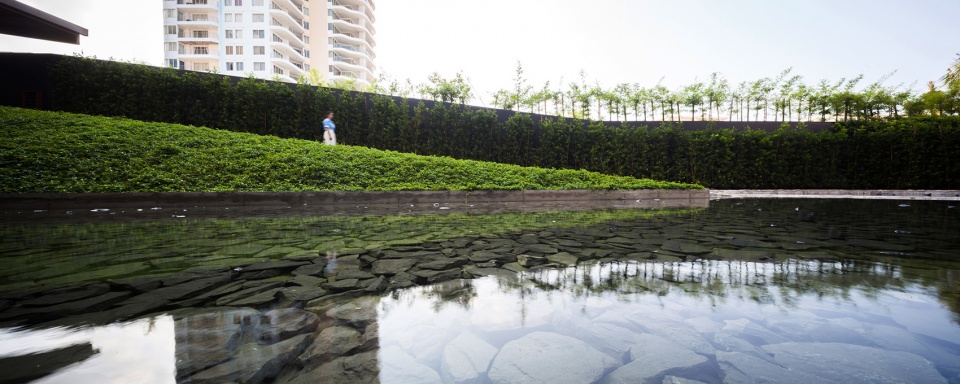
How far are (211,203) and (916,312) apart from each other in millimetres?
9887

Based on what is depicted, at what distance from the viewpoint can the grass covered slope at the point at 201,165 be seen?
793cm

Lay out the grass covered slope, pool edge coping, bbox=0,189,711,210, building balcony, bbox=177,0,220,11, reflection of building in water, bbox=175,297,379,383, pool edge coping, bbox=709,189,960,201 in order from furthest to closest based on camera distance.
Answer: building balcony, bbox=177,0,220,11
pool edge coping, bbox=709,189,960,201
the grass covered slope
pool edge coping, bbox=0,189,711,210
reflection of building in water, bbox=175,297,379,383

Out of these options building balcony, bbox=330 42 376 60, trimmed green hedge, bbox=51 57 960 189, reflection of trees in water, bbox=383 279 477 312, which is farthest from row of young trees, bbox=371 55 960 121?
building balcony, bbox=330 42 376 60

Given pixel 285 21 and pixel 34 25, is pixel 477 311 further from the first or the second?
pixel 285 21

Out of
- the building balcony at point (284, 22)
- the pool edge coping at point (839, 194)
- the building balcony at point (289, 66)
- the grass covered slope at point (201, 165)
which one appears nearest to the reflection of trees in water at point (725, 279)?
the grass covered slope at point (201, 165)

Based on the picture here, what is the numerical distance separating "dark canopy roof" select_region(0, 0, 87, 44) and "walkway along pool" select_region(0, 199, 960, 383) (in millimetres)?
8454

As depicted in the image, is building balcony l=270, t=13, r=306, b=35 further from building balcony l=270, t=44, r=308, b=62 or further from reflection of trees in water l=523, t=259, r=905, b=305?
reflection of trees in water l=523, t=259, r=905, b=305

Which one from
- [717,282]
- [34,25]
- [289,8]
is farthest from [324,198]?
[289,8]

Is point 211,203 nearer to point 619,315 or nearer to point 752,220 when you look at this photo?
point 619,315

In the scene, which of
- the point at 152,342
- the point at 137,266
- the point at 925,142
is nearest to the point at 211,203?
the point at 137,266

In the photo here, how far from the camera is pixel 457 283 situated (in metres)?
2.49

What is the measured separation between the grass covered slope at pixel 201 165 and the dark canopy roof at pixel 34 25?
233 cm

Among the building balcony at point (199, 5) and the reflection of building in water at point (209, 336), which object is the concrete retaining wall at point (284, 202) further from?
the building balcony at point (199, 5)

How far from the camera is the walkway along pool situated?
1354 millimetres
